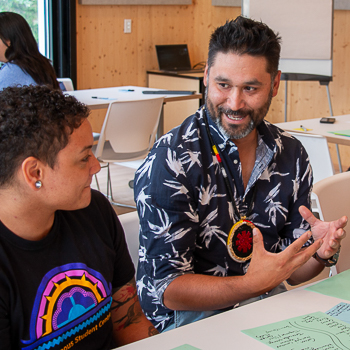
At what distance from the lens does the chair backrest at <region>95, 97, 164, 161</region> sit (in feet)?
11.4

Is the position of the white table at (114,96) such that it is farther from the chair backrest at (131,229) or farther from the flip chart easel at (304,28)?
the chair backrest at (131,229)

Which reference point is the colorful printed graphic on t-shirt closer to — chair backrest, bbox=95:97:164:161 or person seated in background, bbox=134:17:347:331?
person seated in background, bbox=134:17:347:331

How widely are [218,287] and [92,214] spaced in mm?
385

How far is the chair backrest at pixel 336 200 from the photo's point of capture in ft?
5.56

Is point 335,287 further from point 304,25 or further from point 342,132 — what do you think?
point 304,25

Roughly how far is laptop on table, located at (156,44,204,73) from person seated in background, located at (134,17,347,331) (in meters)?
4.57

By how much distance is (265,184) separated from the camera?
4.84 ft

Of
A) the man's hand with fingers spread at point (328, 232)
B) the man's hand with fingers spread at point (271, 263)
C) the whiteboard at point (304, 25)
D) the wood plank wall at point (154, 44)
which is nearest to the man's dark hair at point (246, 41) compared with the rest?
the man's hand with fingers spread at point (328, 232)

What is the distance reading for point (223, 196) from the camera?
1399 millimetres

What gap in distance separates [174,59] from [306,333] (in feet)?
17.8

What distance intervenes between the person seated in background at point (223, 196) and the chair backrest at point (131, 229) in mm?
90

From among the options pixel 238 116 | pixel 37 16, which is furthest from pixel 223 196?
pixel 37 16

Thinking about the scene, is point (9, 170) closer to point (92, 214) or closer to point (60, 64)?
point (92, 214)

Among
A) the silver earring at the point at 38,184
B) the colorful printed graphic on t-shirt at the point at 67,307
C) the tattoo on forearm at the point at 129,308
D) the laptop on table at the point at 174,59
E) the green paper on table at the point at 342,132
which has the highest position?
the laptop on table at the point at 174,59
